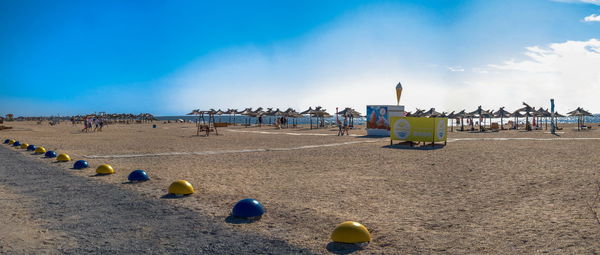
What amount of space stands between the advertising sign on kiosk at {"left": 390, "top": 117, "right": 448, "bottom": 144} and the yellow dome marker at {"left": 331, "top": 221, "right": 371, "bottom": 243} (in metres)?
15.9

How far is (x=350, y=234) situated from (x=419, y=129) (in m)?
16.7

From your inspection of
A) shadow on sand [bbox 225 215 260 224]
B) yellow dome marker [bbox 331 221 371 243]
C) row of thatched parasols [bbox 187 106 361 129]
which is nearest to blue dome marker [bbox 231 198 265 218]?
shadow on sand [bbox 225 215 260 224]

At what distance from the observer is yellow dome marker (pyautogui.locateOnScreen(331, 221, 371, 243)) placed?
4.75 m

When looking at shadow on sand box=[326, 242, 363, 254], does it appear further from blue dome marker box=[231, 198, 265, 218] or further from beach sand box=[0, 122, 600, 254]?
blue dome marker box=[231, 198, 265, 218]

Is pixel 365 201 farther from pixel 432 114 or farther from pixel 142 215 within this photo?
pixel 432 114

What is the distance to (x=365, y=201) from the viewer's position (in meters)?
7.35

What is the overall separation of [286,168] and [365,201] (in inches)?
192

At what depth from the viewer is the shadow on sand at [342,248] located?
4570 mm

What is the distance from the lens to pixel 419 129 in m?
20.5

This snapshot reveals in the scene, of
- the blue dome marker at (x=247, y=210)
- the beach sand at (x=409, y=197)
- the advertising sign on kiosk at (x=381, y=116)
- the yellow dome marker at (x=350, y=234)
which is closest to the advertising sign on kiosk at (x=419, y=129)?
the beach sand at (x=409, y=197)

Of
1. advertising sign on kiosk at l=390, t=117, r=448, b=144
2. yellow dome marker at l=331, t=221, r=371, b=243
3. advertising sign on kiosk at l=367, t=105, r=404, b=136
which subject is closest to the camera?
yellow dome marker at l=331, t=221, r=371, b=243

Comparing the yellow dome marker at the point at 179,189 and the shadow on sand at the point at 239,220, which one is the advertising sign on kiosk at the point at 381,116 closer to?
the yellow dome marker at the point at 179,189

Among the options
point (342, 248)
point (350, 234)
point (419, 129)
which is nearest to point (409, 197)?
point (350, 234)

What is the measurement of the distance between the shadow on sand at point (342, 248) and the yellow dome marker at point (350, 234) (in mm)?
53
